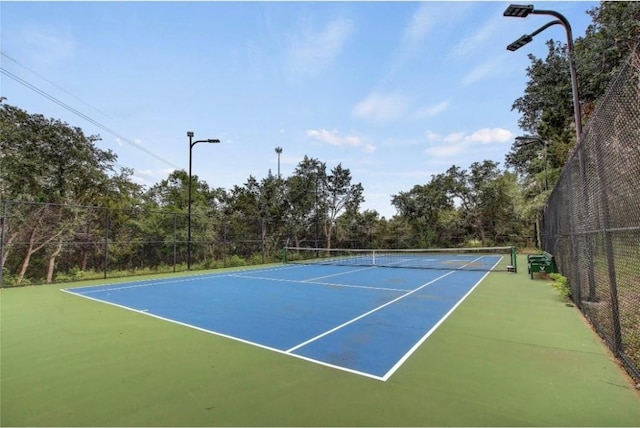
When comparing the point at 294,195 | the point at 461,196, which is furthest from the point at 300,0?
the point at 461,196

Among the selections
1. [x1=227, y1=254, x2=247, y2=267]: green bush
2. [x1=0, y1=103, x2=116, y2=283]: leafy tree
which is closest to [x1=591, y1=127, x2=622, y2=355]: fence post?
[x1=0, y1=103, x2=116, y2=283]: leafy tree

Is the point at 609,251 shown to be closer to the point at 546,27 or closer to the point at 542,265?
the point at 546,27

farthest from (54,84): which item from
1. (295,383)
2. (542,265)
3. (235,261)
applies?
(542,265)

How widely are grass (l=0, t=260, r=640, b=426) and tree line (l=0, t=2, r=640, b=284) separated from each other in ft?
22.7

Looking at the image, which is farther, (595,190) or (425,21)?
(425,21)

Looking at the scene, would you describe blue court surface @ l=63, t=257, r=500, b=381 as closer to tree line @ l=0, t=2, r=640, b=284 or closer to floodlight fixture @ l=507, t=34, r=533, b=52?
tree line @ l=0, t=2, r=640, b=284

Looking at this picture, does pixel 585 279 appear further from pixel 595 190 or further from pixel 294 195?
pixel 294 195

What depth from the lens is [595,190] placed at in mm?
3910

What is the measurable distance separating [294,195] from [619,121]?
22.5 meters

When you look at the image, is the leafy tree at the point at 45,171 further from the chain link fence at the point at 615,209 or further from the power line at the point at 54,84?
the chain link fence at the point at 615,209

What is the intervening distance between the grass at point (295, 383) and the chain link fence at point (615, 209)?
357 millimetres

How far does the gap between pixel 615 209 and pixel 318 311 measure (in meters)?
4.61

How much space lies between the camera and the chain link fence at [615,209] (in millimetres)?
2793

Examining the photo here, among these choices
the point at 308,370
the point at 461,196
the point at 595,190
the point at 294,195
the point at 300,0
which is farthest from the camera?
the point at 461,196
